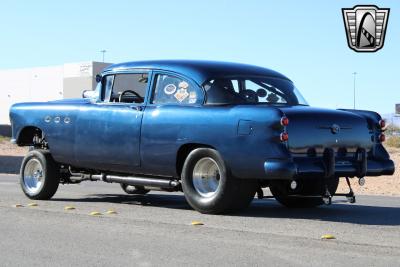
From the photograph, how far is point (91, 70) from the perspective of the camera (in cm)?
7294

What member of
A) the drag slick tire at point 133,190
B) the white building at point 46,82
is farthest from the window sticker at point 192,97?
the white building at point 46,82

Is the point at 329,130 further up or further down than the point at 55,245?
further up

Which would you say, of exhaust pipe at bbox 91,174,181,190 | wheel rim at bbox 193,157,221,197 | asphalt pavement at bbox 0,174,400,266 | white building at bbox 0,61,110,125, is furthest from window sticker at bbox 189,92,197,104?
white building at bbox 0,61,110,125

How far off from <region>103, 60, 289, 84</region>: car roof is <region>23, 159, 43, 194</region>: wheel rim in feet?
6.94

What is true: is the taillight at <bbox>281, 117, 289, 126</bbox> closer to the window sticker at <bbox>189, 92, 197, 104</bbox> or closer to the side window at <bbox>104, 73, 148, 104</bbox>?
the window sticker at <bbox>189, 92, 197, 104</bbox>

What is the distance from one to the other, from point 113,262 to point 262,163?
104 inches

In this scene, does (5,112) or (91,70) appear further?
(5,112)

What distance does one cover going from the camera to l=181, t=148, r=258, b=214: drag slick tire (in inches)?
335

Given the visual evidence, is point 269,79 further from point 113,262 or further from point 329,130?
point 113,262

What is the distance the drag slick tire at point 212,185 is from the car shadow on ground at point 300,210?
0.26 meters

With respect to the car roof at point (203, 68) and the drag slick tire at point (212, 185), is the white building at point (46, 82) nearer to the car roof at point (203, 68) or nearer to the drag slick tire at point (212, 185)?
the car roof at point (203, 68)

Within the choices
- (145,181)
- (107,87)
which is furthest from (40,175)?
(145,181)

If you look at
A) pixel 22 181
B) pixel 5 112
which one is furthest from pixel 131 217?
pixel 5 112

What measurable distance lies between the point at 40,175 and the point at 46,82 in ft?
230
